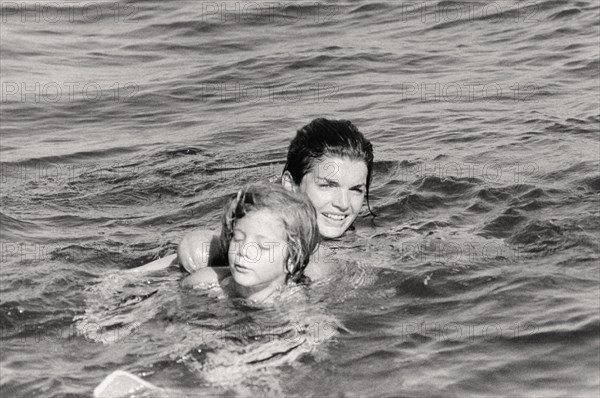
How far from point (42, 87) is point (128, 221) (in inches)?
203

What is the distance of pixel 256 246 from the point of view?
6297 millimetres

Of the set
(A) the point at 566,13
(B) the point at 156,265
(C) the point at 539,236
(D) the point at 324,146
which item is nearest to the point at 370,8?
(A) the point at 566,13

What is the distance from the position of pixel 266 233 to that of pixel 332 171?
3.98 feet

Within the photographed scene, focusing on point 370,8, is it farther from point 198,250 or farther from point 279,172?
point 198,250

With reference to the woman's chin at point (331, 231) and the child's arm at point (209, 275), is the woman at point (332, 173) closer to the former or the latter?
the woman's chin at point (331, 231)

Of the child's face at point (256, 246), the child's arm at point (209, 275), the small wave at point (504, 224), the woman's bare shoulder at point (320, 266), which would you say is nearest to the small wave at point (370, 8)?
the small wave at point (504, 224)

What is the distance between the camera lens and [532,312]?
6.73 meters

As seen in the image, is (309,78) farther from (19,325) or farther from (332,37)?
(19,325)

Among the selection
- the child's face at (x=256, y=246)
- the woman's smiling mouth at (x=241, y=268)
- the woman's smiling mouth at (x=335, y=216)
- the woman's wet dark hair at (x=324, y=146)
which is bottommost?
the woman's smiling mouth at (x=335, y=216)

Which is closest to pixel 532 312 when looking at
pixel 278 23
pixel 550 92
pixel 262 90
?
pixel 550 92

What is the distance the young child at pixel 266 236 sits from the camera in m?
6.27

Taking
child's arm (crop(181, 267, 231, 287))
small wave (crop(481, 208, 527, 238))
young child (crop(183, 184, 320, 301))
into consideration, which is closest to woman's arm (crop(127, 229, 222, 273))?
child's arm (crop(181, 267, 231, 287))

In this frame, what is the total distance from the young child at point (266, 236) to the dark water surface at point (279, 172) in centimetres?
26

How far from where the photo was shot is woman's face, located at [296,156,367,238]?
7.38m
